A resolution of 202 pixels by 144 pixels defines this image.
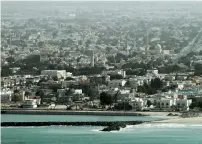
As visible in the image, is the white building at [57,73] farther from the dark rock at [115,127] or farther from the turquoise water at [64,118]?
the dark rock at [115,127]

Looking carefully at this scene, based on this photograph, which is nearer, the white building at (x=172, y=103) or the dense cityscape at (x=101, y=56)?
the white building at (x=172, y=103)

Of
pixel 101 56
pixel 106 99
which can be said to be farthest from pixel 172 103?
pixel 101 56

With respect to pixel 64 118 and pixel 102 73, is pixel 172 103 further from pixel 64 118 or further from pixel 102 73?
pixel 102 73

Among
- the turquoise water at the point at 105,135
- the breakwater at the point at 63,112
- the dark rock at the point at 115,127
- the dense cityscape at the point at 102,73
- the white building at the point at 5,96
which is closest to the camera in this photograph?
the turquoise water at the point at 105,135

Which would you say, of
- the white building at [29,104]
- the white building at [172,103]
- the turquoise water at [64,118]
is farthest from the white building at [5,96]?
the white building at [172,103]

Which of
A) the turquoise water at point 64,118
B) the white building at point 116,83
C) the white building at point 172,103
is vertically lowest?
the turquoise water at point 64,118

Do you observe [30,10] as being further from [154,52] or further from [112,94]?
[112,94]
